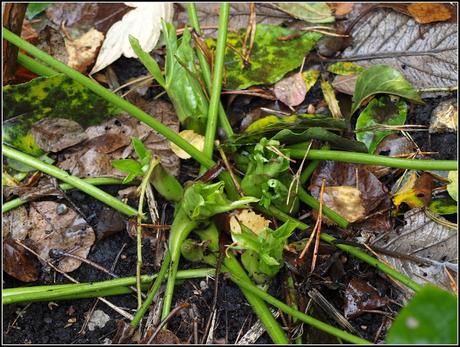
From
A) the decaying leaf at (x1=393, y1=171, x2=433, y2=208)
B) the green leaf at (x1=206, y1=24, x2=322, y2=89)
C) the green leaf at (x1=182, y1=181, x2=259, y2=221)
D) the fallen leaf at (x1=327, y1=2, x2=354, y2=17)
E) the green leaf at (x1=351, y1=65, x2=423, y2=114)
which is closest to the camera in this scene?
the green leaf at (x1=182, y1=181, x2=259, y2=221)

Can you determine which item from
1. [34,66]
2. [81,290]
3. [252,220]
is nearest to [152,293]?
[81,290]

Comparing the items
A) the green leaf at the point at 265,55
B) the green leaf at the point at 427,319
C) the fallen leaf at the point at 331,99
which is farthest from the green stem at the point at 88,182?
the green leaf at the point at 427,319

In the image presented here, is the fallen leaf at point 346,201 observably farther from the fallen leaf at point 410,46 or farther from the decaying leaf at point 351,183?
the fallen leaf at point 410,46

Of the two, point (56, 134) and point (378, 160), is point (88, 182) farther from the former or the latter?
point (378, 160)

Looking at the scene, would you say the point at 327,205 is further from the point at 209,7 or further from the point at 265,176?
the point at 209,7

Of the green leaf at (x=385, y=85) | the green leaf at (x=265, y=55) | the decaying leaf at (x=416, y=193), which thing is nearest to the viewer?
the decaying leaf at (x=416, y=193)

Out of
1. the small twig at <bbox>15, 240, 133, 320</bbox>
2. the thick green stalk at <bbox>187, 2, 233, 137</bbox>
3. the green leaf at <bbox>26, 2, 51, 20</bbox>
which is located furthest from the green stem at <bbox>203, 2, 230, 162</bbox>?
the green leaf at <bbox>26, 2, 51, 20</bbox>

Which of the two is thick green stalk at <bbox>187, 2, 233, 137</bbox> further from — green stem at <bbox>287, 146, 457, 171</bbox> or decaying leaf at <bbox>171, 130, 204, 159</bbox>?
green stem at <bbox>287, 146, 457, 171</bbox>
